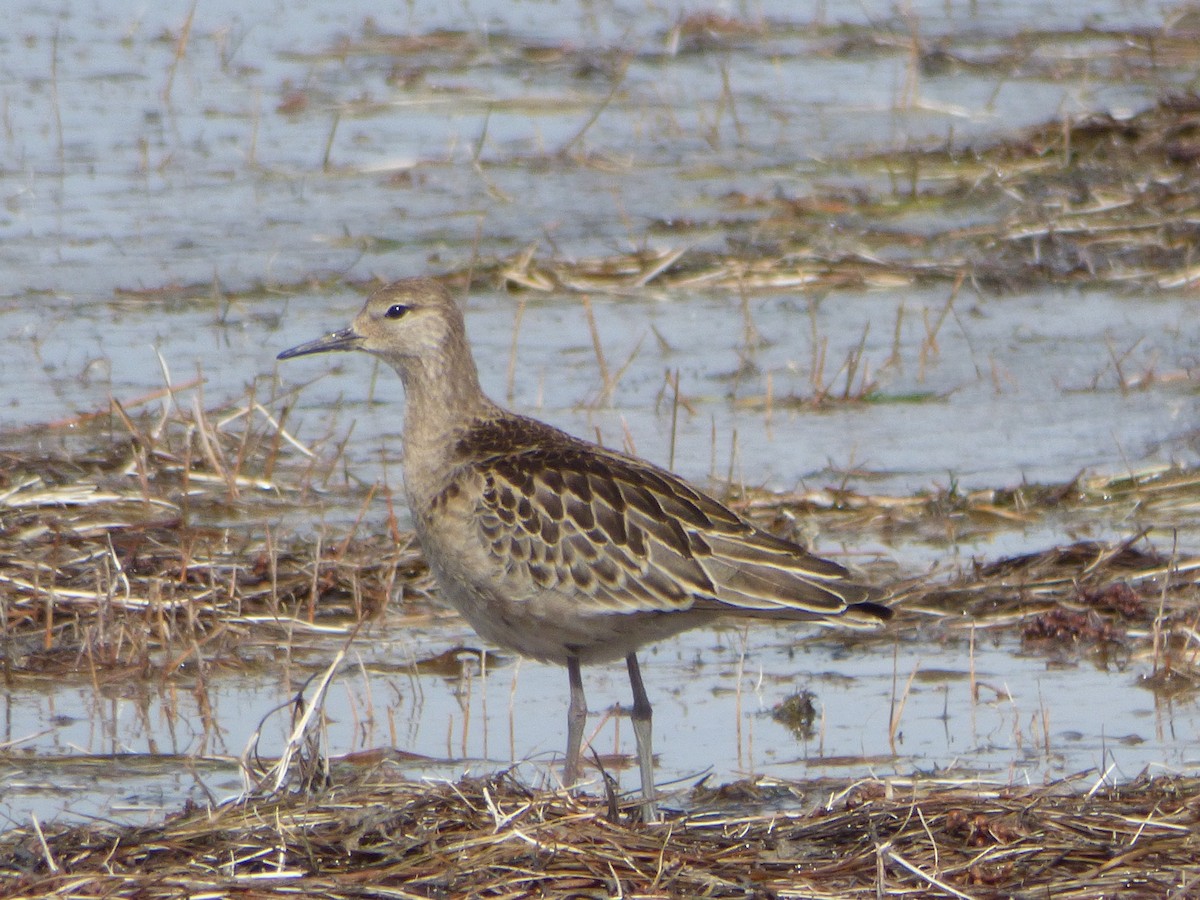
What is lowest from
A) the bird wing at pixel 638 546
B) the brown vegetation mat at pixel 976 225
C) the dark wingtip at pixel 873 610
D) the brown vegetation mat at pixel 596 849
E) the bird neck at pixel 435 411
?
the brown vegetation mat at pixel 596 849

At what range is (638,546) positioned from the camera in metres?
6.30

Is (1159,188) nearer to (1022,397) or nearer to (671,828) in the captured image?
(1022,397)

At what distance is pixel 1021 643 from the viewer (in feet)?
24.8

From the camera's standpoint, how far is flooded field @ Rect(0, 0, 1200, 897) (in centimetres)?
688

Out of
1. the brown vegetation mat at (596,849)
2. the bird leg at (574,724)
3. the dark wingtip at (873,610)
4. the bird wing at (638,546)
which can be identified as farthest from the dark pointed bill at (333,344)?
the brown vegetation mat at (596,849)

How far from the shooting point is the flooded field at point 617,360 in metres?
6.88

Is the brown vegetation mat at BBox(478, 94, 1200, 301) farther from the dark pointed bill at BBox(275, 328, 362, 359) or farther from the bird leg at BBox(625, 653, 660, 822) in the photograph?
the bird leg at BBox(625, 653, 660, 822)

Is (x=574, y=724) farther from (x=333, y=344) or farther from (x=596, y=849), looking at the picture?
(x=333, y=344)

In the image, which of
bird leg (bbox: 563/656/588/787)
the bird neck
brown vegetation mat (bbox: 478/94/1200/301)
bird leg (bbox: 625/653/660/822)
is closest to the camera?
bird leg (bbox: 625/653/660/822)

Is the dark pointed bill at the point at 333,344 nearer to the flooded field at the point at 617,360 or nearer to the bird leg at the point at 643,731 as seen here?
the flooded field at the point at 617,360

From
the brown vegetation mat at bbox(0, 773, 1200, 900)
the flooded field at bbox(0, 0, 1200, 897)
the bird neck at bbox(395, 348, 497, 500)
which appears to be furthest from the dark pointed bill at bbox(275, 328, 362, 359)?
the brown vegetation mat at bbox(0, 773, 1200, 900)

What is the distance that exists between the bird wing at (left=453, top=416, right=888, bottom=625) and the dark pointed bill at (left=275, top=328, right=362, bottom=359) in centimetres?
96

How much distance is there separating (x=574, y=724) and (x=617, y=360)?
15.1ft

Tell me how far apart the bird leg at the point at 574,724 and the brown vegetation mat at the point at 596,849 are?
76 cm
